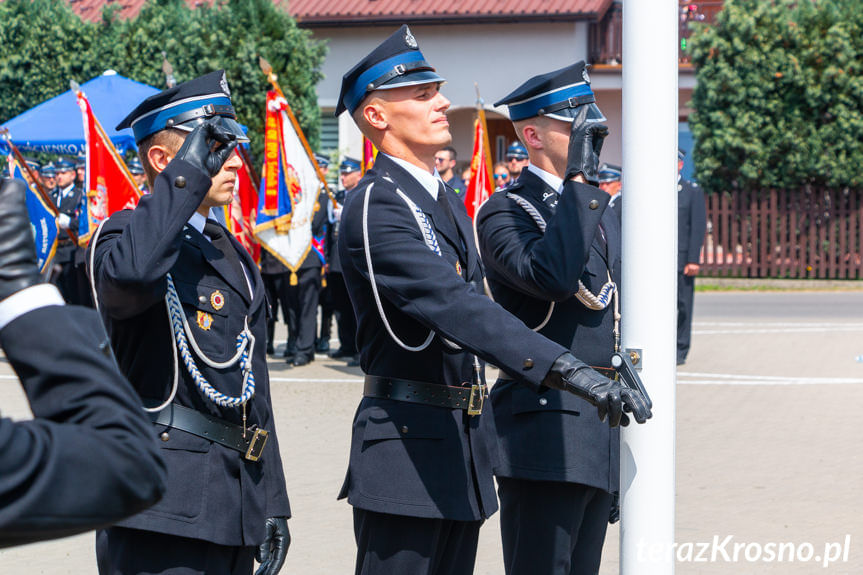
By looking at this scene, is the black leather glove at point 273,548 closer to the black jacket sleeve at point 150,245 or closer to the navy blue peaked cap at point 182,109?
the black jacket sleeve at point 150,245

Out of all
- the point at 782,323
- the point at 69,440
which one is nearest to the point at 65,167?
the point at 782,323

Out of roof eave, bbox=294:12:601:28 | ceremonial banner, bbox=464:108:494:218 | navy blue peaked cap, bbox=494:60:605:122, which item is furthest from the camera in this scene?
roof eave, bbox=294:12:601:28

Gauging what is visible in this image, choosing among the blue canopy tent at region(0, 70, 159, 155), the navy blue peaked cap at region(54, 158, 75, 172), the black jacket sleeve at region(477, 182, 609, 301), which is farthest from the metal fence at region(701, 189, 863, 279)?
the black jacket sleeve at region(477, 182, 609, 301)

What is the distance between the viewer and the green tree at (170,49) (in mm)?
18734

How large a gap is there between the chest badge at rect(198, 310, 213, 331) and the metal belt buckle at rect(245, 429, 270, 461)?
30 centimetres

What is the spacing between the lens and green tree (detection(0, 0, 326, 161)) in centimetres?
1873

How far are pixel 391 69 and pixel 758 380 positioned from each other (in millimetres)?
7765

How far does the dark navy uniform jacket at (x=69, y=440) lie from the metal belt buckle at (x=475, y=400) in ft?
5.60

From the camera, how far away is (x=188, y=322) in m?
3.03

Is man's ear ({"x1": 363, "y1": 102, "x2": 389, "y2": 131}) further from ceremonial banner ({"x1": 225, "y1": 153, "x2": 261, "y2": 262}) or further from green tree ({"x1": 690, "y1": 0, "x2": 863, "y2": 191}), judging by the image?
green tree ({"x1": 690, "y1": 0, "x2": 863, "y2": 191})

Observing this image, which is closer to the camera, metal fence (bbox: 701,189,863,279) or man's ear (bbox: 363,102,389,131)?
man's ear (bbox: 363,102,389,131)

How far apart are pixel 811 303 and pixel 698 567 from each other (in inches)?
511

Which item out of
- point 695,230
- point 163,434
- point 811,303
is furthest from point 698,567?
point 811,303

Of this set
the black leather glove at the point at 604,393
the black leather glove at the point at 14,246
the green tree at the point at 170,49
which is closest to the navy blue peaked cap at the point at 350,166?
the green tree at the point at 170,49
